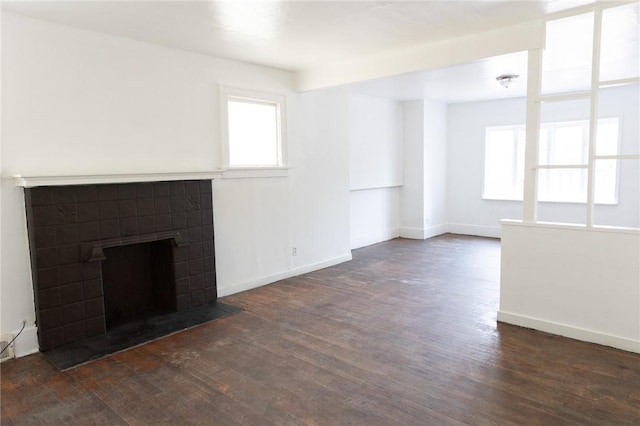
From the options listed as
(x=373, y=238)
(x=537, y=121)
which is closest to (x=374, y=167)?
(x=373, y=238)

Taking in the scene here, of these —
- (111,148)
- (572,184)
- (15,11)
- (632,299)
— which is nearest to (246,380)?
(111,148)

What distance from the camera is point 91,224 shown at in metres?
3.41

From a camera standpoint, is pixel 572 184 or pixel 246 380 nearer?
pixel 246 380

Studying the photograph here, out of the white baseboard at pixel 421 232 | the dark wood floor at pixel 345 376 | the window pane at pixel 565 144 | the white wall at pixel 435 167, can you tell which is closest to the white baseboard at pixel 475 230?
the white wall at pixel 435 167

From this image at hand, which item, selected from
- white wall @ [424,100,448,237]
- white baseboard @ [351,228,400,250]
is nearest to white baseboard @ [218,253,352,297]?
white baseboard @ [351,228,400,250]

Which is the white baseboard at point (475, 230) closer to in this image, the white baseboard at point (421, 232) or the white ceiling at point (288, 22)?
the white baseboard at point (421, 232)

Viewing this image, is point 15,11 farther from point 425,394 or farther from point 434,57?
point 425,394

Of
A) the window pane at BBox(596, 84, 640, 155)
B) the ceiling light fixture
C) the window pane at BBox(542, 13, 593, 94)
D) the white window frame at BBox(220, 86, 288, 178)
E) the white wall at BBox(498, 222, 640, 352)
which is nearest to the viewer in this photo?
the white wall at BBox(498, 222, 640, 352)

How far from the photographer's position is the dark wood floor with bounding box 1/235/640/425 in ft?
7.80

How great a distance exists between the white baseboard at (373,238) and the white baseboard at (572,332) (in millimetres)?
3594

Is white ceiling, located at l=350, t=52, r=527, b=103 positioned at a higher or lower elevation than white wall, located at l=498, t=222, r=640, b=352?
higher

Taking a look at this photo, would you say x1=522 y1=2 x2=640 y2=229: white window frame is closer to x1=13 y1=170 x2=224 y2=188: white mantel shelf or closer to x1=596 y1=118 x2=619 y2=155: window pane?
x1=13 y1=170 x2=224 y2=188: white mantel shelf

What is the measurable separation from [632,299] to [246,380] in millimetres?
2867

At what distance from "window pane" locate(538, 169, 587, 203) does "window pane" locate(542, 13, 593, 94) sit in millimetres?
1386
